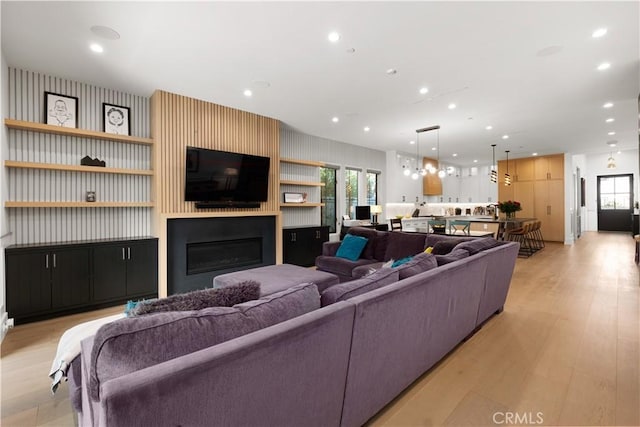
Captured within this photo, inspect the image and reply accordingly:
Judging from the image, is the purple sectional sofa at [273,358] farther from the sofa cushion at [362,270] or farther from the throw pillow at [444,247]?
the sofa cushion at [362,270]

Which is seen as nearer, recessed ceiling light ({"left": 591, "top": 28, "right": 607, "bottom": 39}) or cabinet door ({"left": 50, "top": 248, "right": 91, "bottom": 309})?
recessed ceiling light ({"left": 591, "top": 28, "right": 607, "bottom": 39})

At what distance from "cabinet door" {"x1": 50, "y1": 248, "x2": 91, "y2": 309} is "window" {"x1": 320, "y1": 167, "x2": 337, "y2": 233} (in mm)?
5039

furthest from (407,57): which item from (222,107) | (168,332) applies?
(168,332)

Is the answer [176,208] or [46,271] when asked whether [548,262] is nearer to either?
[176,208]

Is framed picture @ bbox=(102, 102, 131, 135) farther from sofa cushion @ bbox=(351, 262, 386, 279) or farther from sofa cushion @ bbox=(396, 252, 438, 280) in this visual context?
sofa cushion @ bbox=(396, 252, 438, 280)

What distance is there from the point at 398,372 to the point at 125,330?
1600 mm

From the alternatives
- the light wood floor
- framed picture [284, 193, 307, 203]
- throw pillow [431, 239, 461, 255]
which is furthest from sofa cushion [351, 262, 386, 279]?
framed picture [284, 193, 307, 203]

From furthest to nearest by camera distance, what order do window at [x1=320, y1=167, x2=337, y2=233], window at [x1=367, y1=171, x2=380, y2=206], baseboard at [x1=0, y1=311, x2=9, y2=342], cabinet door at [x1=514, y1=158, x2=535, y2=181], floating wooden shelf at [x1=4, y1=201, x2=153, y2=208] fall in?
cabinet door at [x1=514, y1=158, x2=535, y2=181]
window at [x1=367, y1=171, x2=380, y2=206]
window at [x1=320, y1=167, x2=337, y2=233]
floating wooden shelf at [x1=4, y1=201, x2=153, y2=208]
baseboard at [x1=0, y1=311, x2=9, y2=342]

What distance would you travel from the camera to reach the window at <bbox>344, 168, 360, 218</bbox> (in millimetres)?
8336

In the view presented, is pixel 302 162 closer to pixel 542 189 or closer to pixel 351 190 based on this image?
pixel 351 190

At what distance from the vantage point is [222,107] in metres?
5.09

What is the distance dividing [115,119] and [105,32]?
1.76m

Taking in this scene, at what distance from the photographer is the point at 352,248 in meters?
4.71

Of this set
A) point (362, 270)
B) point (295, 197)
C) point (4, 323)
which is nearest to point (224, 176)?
point (295, 197)
